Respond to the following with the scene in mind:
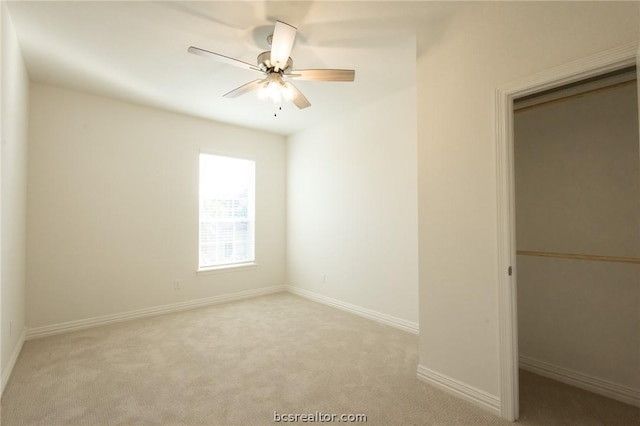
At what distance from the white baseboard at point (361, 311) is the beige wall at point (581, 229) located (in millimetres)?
1128

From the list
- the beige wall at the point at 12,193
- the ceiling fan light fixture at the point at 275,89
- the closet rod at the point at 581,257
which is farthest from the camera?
the ceiling fan light fixture at the point at 275,89

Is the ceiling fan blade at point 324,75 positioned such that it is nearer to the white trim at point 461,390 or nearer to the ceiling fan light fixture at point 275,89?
the ceiling fan light fixture at point 275,89

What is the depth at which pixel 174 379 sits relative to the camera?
7.99ft

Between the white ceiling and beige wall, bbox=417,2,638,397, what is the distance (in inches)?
14.7

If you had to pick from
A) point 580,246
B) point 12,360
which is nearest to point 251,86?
point 580,246

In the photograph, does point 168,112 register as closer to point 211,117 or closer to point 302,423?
point 211,117

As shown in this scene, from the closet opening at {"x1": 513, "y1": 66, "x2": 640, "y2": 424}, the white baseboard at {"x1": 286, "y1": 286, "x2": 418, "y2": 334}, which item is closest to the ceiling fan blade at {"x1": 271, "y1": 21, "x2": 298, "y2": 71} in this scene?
the closet opening at {"x1": 513, "y1": 66, "x2": 640, "y2": 424}

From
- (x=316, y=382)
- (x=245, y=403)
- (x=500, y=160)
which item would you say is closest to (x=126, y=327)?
(x=245, y=403)

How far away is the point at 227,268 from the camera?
186 inches

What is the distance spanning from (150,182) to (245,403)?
10.2ft

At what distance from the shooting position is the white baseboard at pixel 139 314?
3.34 m

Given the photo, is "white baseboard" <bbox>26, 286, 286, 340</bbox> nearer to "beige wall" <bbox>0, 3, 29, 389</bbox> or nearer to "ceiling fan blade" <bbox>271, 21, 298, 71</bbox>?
"beige wall" <bbox>0, 3, 29, 389</bbox>

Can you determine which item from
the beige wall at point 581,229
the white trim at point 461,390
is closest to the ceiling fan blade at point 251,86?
the beige wall at point 581,229

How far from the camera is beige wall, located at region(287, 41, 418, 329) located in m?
3.56
